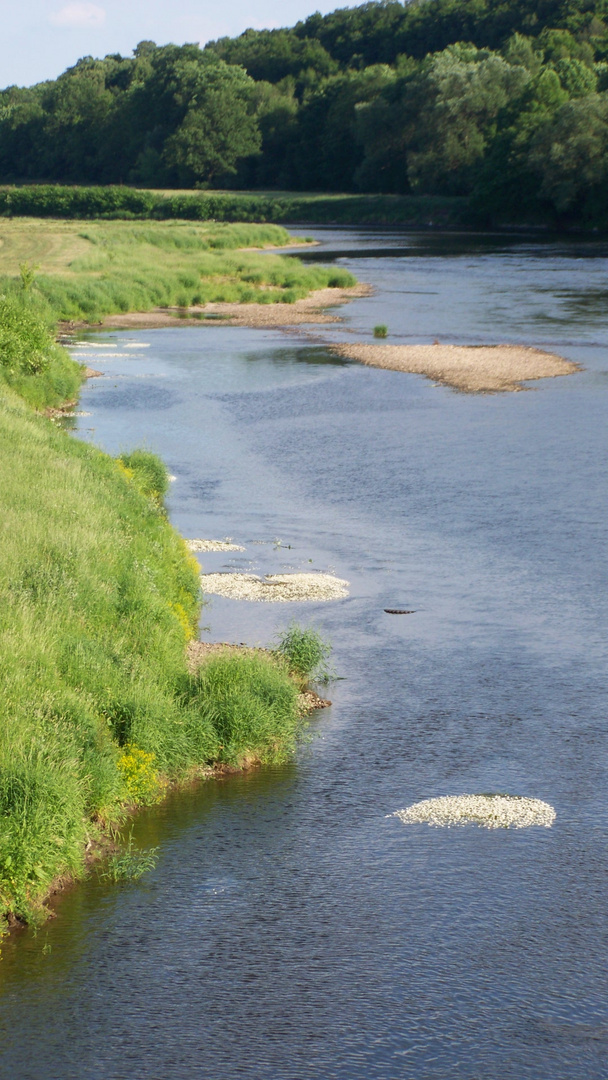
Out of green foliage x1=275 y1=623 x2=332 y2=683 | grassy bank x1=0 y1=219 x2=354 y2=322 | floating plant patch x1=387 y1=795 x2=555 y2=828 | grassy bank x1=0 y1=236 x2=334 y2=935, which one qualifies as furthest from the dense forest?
floating plant patch x1=387 y1=795 x2=555 y2=828

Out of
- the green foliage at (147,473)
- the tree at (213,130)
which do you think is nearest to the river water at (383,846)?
the green foliage at (147,473)

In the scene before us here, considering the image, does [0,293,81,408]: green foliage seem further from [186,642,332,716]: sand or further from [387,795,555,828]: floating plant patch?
[387,795,555,828]: floating plant patch

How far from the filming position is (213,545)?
20.0m

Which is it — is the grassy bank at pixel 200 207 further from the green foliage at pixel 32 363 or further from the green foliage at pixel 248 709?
the green foliage at pixel 248 709

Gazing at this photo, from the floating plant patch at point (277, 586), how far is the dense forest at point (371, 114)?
78.6 metres

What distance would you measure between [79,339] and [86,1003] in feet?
129

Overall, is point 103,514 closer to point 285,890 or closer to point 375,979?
point 285,890

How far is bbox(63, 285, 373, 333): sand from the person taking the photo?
51875 millimetres

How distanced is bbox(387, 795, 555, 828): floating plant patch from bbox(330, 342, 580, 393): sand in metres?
25.7

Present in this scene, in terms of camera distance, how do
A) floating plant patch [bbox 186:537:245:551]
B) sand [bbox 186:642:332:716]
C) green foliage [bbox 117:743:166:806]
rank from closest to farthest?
green foliage [bbox 117:743:166:806] → sand [bbox 186:642:332:716] → floating plant patch [bbox 186:537:245:551]

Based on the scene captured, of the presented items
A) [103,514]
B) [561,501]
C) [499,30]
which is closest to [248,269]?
[561,501]

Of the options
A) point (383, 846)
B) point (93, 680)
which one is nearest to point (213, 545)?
point (93, 680)

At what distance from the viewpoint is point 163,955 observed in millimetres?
9375

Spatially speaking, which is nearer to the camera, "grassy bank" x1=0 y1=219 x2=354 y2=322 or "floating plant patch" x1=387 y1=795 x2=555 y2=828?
"floating plant patch" x1=387 y1=795 x2=555 y2=828
